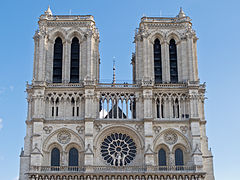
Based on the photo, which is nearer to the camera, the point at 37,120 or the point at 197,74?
the point at 37,120

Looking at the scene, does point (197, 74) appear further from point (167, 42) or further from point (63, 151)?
point (63, 151)

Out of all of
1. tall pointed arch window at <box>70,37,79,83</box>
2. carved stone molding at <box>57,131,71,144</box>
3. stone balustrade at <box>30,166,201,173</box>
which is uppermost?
tall pointed arch window at <box>70,37,79,83</box>

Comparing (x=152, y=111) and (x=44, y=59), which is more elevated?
(x=44, y=59)

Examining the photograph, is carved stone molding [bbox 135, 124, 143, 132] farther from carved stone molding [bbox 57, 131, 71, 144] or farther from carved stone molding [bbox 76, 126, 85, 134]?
carved stone molding [bbox 57, 131, 71, 144]

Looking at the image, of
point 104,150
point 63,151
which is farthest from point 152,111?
point 63,151

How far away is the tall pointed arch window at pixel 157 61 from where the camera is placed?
5244cm

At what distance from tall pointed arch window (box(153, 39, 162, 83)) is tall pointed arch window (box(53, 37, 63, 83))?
1002 centimetres

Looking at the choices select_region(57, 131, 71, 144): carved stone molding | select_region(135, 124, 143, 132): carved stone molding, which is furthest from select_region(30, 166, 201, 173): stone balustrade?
select_region(135, 124, 143, 132): carved stone molding

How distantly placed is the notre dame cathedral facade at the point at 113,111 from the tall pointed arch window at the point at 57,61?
4.1 inches

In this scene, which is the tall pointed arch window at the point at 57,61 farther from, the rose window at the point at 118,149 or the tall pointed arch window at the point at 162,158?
the tall pointed arch window at the point at 162,158

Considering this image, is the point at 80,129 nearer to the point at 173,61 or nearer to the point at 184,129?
the point at 184,129

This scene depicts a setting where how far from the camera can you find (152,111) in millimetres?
49500

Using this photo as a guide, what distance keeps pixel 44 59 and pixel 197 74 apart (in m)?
16.1

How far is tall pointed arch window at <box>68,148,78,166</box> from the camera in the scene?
4788cm
